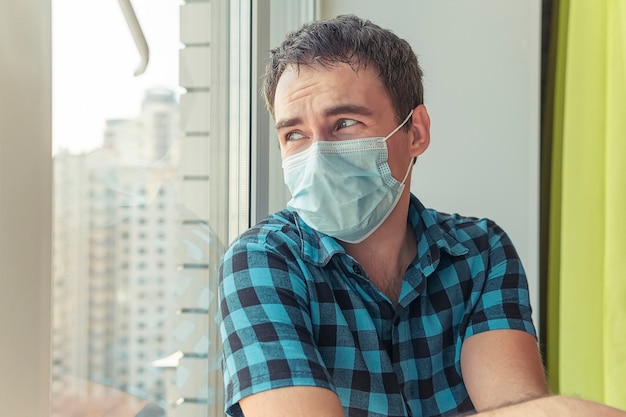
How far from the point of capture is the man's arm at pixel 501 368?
1.06 m

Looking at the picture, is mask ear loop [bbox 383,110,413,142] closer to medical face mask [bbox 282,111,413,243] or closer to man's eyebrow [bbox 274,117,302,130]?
medical face mask [bbox 282,111,413,243]

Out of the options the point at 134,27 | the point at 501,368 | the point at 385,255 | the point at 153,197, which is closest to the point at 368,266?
the point at 385,255

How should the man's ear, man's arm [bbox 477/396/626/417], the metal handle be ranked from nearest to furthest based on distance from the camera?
1. the metal handle
2. man's arm [bbox 477/396/626/417]
3. the man's ear

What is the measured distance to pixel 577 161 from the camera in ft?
5.46

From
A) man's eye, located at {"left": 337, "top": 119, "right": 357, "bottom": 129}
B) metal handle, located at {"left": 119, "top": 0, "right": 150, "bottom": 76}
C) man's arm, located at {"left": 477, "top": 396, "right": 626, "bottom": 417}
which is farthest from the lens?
man's eye, located at {"left": 337, "top": 119, "right": 357, "bottom": 129}

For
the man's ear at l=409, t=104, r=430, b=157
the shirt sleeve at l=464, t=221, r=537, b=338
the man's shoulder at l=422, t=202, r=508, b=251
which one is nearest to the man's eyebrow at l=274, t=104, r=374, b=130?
the man's ear at l=409, t=104, r=430, b=157

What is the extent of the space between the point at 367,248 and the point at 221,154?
0.31m

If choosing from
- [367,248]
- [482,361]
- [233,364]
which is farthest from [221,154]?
[482,361]

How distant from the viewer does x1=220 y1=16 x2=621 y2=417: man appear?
0.99m

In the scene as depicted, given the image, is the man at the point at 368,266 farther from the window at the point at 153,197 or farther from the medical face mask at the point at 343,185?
the window at the point at 153,197

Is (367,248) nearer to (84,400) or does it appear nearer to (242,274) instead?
(242,274)

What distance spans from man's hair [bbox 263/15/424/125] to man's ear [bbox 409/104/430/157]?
2 cm

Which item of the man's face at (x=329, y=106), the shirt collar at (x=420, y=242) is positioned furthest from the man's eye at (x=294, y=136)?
the shirt collar at (x=420, y=242)

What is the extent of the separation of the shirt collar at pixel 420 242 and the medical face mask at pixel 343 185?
0.08 feet
